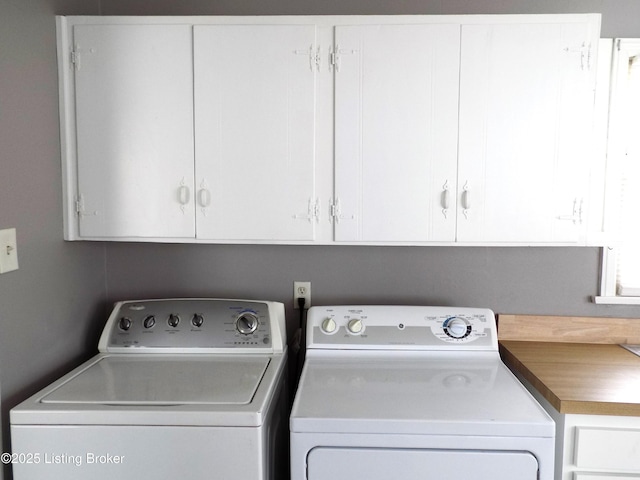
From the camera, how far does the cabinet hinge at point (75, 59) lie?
177 centimetres

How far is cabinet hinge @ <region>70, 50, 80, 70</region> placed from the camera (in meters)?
1.77

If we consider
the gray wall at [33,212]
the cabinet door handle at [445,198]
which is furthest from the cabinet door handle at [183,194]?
the cabinet door handle at [445,198]

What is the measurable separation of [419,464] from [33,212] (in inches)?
54.3

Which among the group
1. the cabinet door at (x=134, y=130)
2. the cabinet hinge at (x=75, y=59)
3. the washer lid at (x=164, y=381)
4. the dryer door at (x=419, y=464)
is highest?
the cabinet hinge at (x=75, y=59)

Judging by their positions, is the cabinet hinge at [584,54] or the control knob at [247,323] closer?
the cabinet hinge at [584,54]

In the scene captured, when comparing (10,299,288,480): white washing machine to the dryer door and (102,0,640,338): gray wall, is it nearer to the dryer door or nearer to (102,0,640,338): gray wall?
the dryer door

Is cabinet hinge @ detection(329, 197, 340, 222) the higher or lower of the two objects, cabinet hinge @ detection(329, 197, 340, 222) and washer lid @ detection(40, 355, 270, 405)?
the higher

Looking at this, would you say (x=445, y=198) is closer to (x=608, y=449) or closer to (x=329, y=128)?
(x=329, y=128)

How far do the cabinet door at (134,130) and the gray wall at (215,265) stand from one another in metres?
0.10

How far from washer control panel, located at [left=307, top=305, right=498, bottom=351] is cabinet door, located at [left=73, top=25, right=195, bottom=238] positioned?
0.60 metres

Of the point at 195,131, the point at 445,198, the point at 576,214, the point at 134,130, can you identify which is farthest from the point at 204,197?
the point at 576,214

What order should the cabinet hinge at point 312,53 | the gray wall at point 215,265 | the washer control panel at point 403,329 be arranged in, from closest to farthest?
the gray wall at point 215,265 < the cabinet hinge at point 312,53 < the washer control panel at point 403,329

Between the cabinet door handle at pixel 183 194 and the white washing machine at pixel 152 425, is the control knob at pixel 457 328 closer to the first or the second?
the white washing machine at pixel 152 425

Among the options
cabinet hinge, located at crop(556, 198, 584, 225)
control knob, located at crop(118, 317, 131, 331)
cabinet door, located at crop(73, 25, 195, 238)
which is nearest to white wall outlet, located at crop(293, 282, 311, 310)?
cabinet door, located at crop(73, 25, 195, 238)
